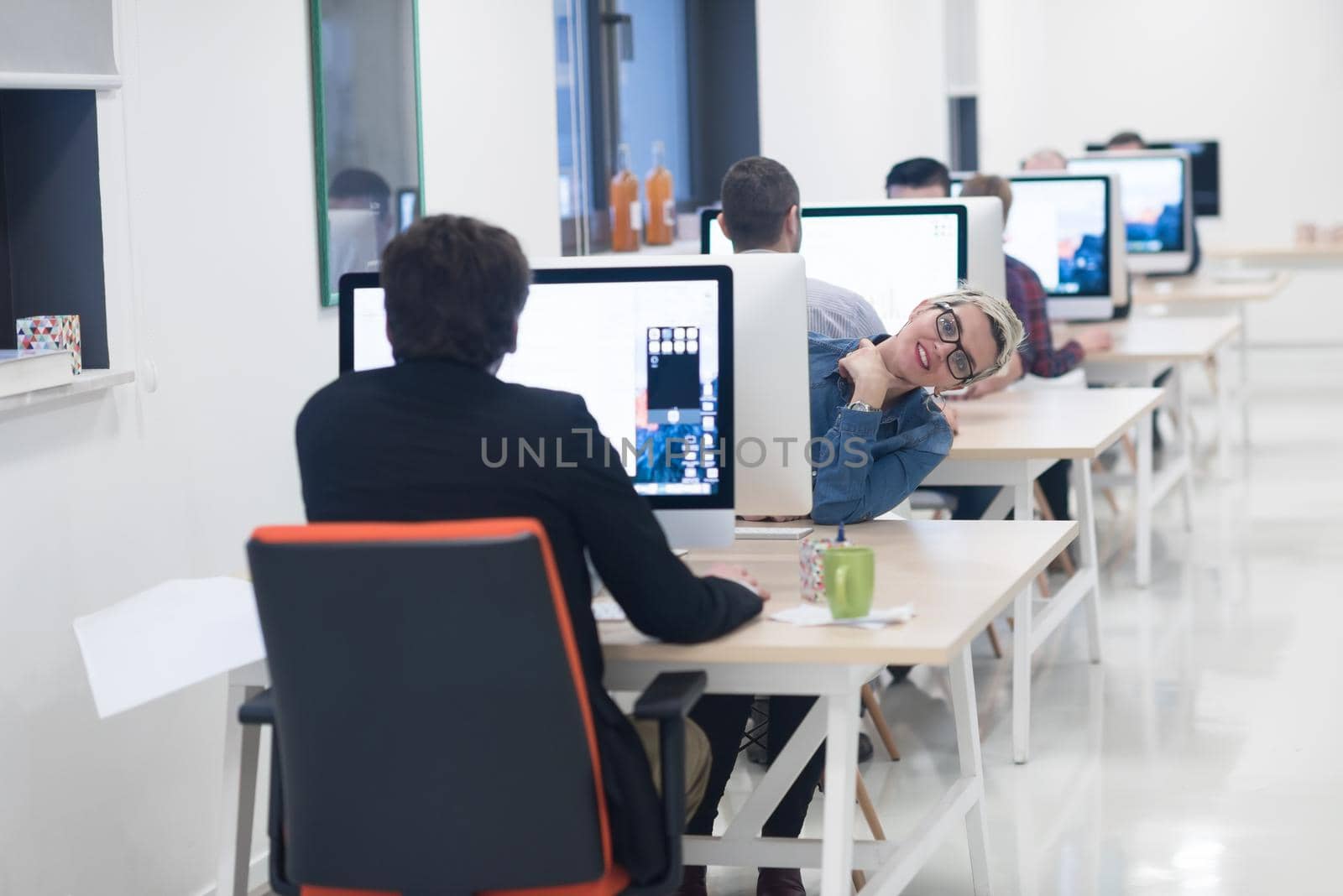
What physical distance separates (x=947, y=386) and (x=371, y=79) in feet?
5.05

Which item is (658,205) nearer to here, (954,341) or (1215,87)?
(954,341)

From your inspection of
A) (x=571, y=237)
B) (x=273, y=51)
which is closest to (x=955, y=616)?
(x=273, y=51)

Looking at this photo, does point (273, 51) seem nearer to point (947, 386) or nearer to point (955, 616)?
point (947, 386)

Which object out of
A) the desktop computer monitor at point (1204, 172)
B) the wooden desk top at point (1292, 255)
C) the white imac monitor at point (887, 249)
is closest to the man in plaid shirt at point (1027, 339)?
the white imac monitor at point (887, 249)

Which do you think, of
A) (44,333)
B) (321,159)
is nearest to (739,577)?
(44,333)

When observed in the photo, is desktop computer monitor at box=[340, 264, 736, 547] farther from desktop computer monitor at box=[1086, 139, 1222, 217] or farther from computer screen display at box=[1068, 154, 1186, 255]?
desktop computer monitor at box=[1086, 139, 1222, 217]

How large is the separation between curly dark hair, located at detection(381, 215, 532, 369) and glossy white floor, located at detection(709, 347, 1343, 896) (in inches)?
55.2

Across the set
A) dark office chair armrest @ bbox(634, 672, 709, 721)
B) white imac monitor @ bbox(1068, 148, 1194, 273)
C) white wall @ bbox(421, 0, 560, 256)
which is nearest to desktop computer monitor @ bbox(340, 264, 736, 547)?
dark office chair armrest @ bbox(634, 672, 709, 721)

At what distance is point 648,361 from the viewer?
91.0 inches

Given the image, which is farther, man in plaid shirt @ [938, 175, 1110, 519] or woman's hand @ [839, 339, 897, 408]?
man in plaid shirt @ [938, 175, 1110, 519]

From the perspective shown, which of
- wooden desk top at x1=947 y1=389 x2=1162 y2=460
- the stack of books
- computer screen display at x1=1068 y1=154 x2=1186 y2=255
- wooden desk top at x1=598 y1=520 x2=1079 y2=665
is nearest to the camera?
wooden desk top at x1=598 y1=520 x2=1079 y2=665

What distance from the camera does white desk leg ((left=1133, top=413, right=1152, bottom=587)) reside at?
475 centimetres

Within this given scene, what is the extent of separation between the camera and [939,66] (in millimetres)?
8828

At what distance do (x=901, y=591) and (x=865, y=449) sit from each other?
0.46 metres
